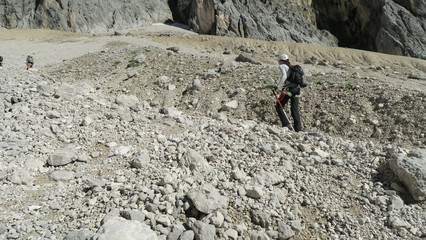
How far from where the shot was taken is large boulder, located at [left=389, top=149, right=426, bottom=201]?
4.70 meters

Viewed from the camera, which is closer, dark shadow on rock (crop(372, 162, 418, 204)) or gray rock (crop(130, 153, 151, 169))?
dark shadow on rock (crop(372, 162, 418, 204))

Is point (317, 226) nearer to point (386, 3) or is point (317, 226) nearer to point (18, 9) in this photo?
point (386, 3)

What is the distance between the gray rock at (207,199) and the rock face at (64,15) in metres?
40.8

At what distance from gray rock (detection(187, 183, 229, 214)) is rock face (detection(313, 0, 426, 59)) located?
115 feet

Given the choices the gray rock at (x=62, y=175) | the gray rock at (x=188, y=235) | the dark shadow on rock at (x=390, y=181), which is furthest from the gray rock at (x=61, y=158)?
the dark shadow on rock at (x=390, y=181)

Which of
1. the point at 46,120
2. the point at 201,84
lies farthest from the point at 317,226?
the point at 201,84

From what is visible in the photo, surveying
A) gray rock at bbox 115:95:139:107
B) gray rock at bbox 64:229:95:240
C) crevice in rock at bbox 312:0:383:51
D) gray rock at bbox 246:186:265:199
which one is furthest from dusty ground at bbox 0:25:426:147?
crevice in rock at bbox 312:0:383:51

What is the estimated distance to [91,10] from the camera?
133 feet

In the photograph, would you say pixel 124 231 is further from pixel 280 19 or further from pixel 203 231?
pixel 280 19

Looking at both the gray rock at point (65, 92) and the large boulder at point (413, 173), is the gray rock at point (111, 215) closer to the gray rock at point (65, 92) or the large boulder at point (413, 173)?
the large boulder at point (413, 173)

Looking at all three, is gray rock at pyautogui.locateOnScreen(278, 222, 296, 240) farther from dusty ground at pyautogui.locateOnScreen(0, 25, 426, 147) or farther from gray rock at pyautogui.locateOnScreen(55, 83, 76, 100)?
gray rock at pyautogui.locateOnScreen(55, 83, 76, 100)

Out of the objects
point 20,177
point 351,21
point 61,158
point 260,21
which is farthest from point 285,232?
point 351,21

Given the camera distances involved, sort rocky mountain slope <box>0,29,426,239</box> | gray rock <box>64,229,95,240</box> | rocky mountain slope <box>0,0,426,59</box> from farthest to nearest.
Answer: rocky mountain slope <box>0,0,426,59</box>, rocky mountain slope <box>0,29,426,239</box>, gray rock <box>64,229,95,240</box>

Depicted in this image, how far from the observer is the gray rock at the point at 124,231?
335cm
